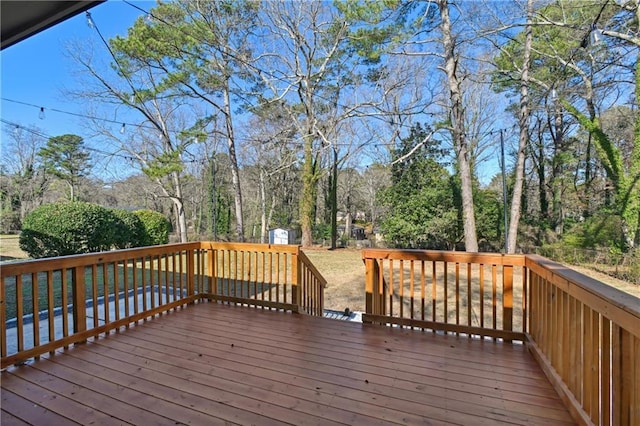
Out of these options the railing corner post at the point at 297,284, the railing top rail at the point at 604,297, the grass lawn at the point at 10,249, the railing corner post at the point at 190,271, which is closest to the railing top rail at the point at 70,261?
the railing corner post at the point at 190,271

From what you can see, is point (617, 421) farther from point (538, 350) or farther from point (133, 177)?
point (133, 177)

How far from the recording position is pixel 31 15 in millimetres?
1607

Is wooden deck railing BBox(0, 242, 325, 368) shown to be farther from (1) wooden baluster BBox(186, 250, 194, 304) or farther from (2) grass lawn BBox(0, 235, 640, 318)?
(2) grass lawn BBox(0, 235, 640, 318)

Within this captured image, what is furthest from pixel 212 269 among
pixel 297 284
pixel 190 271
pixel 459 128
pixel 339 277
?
pixel 459 128

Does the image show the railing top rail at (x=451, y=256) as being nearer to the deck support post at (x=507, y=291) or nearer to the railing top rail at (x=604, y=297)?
the deck support post at (x=507, y=291)

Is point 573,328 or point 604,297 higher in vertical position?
point 604,297

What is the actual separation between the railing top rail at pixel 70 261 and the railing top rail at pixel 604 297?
3.44 metres

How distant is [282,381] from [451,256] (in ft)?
6.04

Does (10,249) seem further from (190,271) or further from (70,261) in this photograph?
(70,261)

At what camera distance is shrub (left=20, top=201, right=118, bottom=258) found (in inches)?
296

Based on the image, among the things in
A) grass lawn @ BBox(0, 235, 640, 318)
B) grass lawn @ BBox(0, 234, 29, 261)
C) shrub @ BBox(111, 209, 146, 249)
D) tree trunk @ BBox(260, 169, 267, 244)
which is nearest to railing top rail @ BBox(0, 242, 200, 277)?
grass lawn @ BBox(0, 235, 640, 318)

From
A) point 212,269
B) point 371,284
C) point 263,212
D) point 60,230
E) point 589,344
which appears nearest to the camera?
point 589,344

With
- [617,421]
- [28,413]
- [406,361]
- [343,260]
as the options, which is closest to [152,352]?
[28,413]

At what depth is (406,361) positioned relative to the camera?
2.42m
